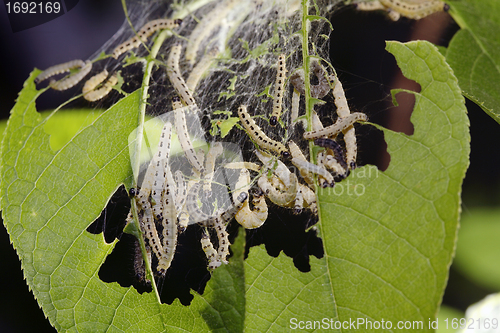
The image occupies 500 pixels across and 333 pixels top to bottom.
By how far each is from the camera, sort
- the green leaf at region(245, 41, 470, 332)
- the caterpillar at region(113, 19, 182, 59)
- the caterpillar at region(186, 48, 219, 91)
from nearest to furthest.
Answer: the green leaf at region(245, 41, 470, 332)
the caterpillar at region(186, 48, 219, 91)
the caterpillar at region(113, 19, 182, 59)

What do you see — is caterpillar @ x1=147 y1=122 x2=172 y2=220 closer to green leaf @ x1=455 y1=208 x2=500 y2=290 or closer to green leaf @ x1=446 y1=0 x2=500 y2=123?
green leaf @ x1=446 y1=0 x2=500 y2=123

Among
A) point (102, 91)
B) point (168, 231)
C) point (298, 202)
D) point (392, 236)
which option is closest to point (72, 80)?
point (102, 91)

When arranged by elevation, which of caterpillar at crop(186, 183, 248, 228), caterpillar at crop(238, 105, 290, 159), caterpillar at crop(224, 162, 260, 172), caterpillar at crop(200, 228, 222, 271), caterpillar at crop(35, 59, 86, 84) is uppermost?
caterpillar at crop(35, 59, 86, 84)

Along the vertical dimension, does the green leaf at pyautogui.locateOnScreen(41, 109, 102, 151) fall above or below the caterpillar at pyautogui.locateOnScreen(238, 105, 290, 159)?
above

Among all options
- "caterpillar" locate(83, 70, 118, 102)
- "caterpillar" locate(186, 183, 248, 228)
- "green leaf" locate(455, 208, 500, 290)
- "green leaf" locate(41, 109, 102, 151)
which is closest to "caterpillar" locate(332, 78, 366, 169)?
"caterpillar" locate(186, 183, 248, 228)

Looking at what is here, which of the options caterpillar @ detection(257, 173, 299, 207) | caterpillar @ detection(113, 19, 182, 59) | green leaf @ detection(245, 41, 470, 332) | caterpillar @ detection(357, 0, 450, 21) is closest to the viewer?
green leaf @ detection(245, 41, 470, 332)

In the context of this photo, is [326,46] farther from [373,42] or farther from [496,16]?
[496,16]

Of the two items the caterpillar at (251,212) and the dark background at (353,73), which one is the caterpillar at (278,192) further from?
the dark background at (353,73)
